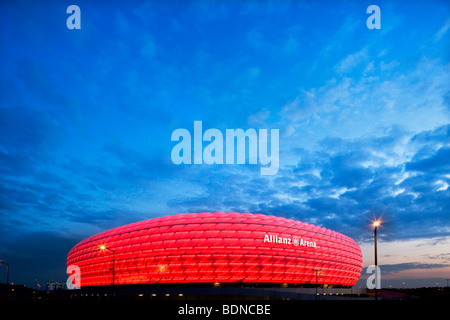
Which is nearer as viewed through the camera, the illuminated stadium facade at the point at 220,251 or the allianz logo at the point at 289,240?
the illuminated stadium facade at the point at 220,251

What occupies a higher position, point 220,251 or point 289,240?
point 289,240

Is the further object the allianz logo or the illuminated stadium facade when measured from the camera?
the allianz logo

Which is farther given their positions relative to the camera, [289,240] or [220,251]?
[289,240]

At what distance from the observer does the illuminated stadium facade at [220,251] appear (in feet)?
222

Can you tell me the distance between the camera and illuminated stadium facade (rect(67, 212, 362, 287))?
67688 millimetres

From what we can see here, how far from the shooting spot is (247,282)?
227 ft

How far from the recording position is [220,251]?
67250 mm
